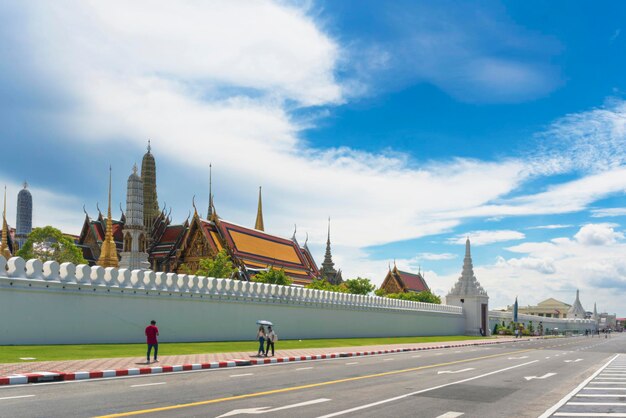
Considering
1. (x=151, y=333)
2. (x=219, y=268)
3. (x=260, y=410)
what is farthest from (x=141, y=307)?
(x=219, y=268)

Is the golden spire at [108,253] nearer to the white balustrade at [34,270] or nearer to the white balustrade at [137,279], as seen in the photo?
the white balustrade at [137,279]

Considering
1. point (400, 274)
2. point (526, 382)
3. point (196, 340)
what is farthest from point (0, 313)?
point (400, 274)

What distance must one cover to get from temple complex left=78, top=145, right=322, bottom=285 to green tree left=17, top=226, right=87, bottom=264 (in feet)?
24.3

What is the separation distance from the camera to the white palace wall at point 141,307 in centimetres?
2216

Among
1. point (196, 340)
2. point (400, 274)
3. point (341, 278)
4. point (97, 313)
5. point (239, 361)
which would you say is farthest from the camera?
point (400, 274)

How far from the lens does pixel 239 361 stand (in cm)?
1997

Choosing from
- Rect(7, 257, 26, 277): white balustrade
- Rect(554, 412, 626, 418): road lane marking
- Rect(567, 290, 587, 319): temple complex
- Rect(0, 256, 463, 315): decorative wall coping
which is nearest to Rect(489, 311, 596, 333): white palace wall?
Rect(567, 290, 587, 319): temple complex

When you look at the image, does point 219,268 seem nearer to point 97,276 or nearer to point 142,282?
point 142,282

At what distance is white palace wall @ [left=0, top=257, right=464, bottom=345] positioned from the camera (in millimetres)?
22156

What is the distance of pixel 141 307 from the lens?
26.6 m

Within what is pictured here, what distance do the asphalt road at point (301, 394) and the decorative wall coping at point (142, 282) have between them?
905 cm

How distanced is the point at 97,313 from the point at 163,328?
3741mm

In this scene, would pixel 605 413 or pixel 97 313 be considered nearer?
pixel 605 413

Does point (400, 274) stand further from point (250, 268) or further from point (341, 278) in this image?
point (250, 268)
